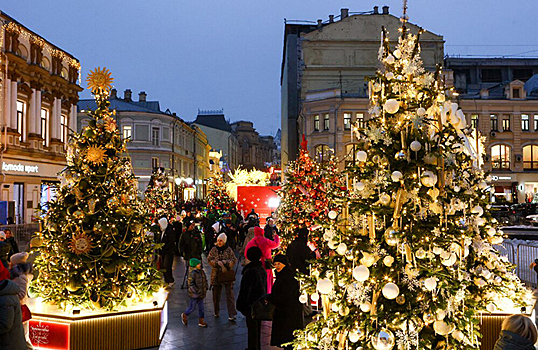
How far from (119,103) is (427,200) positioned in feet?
162

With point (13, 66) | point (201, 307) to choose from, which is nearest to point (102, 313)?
point (201, 307)

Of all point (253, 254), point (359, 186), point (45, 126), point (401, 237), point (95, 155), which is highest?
point (45, 126)

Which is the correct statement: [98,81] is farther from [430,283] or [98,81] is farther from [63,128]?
[63,128]

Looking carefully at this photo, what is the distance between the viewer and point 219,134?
88812 millimetres

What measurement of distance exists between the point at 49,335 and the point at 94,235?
1.66 meters

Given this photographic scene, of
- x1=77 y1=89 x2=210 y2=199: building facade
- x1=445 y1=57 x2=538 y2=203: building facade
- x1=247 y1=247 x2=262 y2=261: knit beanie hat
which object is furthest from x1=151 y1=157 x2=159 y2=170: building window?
x1=247 y1=247 x2=262 y2=261: knit beanie hat

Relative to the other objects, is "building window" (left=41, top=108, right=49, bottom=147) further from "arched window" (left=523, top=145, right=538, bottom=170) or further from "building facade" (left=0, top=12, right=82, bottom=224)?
"arched window" (left=523, top=145, right=538, bottom=170)

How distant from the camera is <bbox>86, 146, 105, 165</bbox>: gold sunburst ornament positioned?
311 inches

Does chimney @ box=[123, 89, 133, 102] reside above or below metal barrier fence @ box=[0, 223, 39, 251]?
above

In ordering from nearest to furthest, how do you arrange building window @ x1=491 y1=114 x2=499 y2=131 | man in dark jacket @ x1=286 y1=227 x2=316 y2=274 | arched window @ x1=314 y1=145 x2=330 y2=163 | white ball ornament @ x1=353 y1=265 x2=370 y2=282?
white ball ornament @ x1=353 y1=265 x2=370 y2=282 → man in dark jacket @ x1=286 y1=227 x2=316 y2=274 → arched window @ x1=314 y1=145 x2=330 y2=163 → building window @ x1=491 y1=114 x2=499 y2=131

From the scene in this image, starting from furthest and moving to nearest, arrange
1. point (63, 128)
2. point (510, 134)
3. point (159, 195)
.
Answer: point (510, 134)
point (63, 128)
point (159, 195)

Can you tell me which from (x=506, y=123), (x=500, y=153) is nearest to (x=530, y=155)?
(x=500, y=153)

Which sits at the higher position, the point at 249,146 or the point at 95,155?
the point at 249,146

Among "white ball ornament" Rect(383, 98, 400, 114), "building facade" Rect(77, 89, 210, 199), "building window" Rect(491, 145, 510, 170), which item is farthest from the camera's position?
"building facade" Rect(77, 89, 210, 199)
